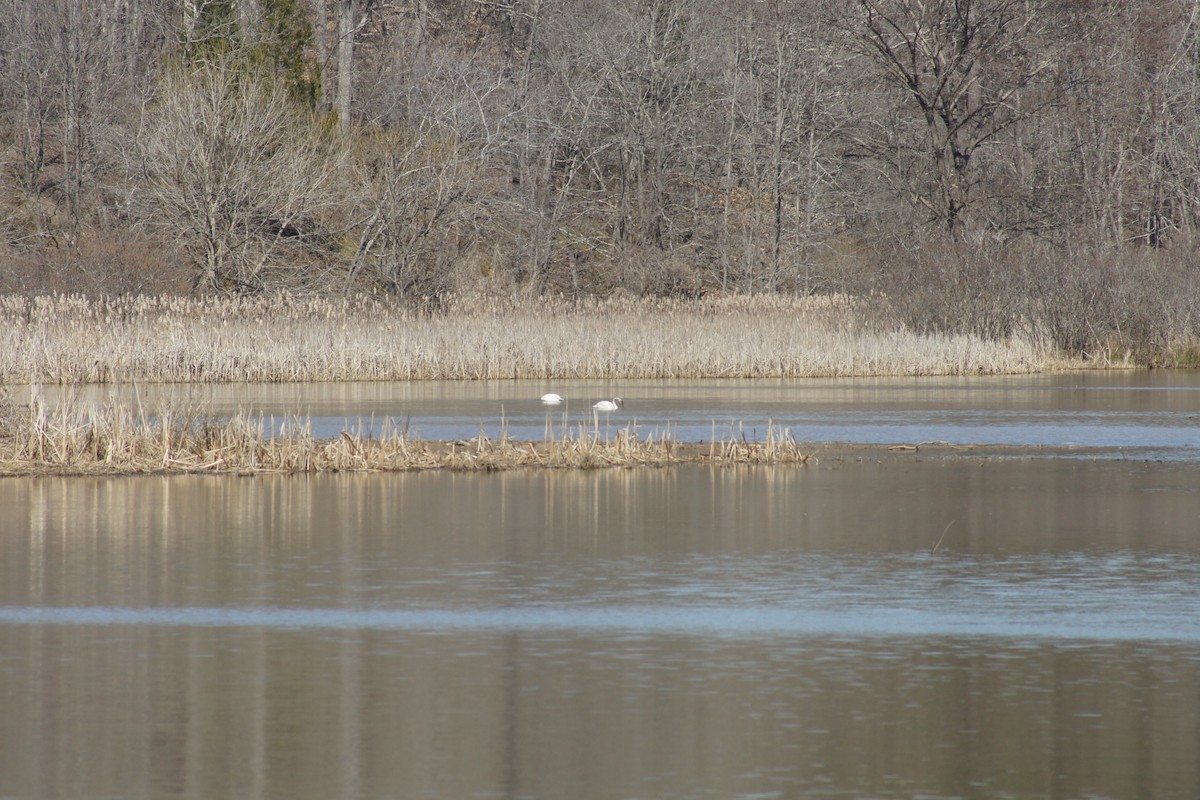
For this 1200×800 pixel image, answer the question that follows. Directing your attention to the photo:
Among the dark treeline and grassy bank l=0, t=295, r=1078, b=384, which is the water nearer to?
grassy bank l=0, t=295, r=1078, b=384

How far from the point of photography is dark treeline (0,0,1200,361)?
123 feet

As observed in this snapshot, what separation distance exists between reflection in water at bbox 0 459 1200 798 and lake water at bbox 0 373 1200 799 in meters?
0.02

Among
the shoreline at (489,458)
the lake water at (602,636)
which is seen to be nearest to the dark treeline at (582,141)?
the shoreline at (489,458)

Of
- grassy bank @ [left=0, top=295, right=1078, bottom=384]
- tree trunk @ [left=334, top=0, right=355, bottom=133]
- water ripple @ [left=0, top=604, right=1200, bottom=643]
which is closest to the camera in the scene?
water ripple @ [left=0, top=604, right=1200, bottom=643]

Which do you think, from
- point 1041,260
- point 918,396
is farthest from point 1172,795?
point 1041,260

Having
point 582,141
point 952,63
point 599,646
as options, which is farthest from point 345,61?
point 599,646

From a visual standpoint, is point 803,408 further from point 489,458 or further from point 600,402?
point 489,458

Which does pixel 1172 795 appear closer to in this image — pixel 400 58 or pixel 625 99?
pixel 625 99

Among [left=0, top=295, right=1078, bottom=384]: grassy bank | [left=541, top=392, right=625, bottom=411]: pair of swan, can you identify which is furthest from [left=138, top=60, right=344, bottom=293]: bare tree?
[left=541, top=392, right=625, bottom=411]: pair of swan

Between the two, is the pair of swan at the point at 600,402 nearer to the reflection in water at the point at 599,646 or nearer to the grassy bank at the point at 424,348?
the grassy bank at the point at 424,348

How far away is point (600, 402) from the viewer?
19.0 m

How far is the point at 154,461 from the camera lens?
13688 millimetres

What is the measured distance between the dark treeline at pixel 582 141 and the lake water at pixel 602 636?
2247cm

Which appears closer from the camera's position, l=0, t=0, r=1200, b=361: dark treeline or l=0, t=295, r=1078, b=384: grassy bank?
l=0, t=295, r=1078, b=384: grassy bank
